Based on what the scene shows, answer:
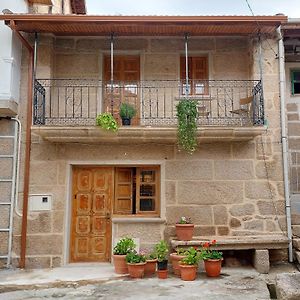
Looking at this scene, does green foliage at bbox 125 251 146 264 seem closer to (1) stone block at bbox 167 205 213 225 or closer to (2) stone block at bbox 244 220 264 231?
(1) stone block at bbox 167 205 213 225

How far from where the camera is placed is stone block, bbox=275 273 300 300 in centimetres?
522

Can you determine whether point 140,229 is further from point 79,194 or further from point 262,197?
point 262,197

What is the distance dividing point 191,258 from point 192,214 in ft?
4.29

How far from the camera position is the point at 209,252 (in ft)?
23.1

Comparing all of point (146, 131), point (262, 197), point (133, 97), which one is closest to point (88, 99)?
point (133, 97)

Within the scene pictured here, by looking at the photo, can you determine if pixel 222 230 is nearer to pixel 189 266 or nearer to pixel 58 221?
pixel 189 266

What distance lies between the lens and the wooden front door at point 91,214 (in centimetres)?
801

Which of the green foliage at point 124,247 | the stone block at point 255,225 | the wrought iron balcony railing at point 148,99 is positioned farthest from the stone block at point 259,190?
the green foliage at point 124,247

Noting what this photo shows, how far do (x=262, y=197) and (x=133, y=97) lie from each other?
358 centimetres

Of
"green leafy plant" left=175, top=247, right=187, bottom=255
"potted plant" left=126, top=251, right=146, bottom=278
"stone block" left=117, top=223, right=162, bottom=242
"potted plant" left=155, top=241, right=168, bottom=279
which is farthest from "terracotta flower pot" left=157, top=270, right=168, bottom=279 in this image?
"stone block" left=117, top=223, right=162, bottom=242

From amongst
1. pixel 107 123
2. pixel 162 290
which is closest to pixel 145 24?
pixel 107 123

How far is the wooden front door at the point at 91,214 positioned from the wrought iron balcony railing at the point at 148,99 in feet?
3.89

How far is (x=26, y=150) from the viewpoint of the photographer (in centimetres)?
782

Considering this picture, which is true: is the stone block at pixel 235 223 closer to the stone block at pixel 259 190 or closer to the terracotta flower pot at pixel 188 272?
the stone block at pixel 259 190
